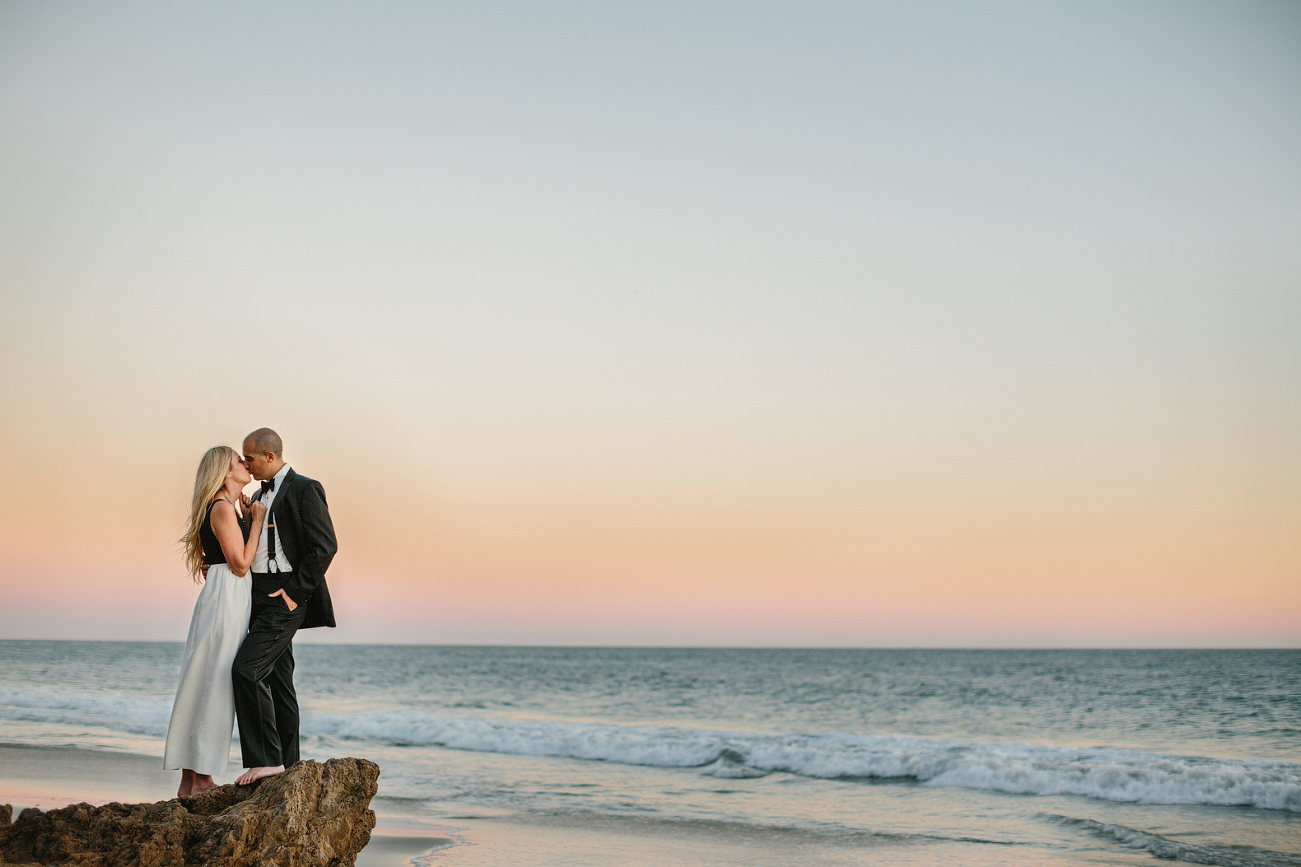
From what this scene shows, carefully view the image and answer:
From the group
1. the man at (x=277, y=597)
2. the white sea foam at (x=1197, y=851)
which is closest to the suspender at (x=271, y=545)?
the man at (x=277, y=597)

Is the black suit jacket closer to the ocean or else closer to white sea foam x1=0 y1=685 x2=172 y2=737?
the ocean

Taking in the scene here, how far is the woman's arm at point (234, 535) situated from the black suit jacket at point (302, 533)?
0.11 m

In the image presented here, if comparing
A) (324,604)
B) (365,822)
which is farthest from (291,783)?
(324,604)

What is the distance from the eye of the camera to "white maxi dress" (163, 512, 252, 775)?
4402 mm

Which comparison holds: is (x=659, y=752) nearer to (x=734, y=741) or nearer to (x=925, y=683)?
(x=734, y=741)

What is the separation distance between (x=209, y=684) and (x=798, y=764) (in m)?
9.75

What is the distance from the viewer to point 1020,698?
2598 cm

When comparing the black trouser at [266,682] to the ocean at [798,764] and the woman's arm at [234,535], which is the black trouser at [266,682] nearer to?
the woman's arm at [234,535]

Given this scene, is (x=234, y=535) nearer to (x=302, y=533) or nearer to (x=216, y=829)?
(x=302, y=533)

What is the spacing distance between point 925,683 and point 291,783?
99.5 feet

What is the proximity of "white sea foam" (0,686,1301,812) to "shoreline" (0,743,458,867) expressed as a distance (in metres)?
4.08

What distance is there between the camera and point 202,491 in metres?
4.45

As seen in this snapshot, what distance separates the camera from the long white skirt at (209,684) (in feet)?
14.4

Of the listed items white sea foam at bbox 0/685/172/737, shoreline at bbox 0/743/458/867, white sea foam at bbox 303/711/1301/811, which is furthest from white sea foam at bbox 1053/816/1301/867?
white sea foam at bbox 0/685/172/737
